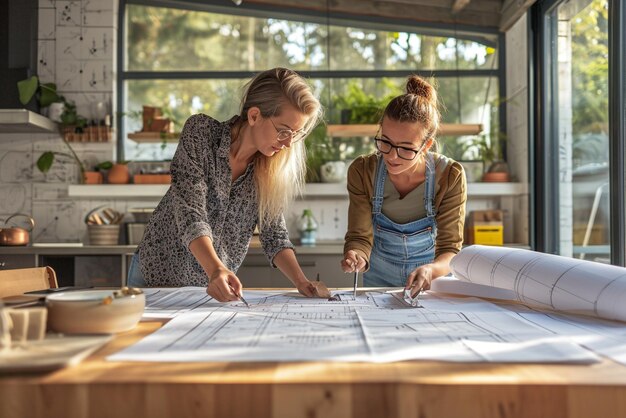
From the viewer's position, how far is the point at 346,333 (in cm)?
109

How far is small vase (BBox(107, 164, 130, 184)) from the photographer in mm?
4598

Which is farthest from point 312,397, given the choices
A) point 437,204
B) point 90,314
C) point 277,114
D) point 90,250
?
point 90,250

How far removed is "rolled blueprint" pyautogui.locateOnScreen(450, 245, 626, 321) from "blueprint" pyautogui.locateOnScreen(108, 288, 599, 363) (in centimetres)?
9

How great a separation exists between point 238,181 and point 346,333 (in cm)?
97

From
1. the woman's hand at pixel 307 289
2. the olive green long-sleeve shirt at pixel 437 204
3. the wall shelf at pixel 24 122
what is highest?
the wall shelf at pixel 24 122

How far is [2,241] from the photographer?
4156mm

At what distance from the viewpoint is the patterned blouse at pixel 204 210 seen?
1.81m

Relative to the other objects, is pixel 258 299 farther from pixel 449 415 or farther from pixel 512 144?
pixel 512 144

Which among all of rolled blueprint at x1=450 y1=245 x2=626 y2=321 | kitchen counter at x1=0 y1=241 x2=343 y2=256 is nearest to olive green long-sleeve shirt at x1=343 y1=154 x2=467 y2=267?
rolled blueprint at x1=450 y1=245 x2=626 y2=321

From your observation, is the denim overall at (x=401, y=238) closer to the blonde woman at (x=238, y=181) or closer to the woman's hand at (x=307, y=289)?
the blonde woman at (x=238, y=181)

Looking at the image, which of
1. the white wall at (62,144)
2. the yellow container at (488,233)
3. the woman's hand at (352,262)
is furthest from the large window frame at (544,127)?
the woman's hand at (352,262)

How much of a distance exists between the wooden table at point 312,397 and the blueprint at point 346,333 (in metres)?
0.11

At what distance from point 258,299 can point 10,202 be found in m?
3.76

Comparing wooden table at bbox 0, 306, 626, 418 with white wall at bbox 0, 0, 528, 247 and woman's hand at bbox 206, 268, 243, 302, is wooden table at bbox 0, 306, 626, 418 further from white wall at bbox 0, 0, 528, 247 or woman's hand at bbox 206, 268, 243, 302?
white wall at bbox 0, 0, 528, 247
